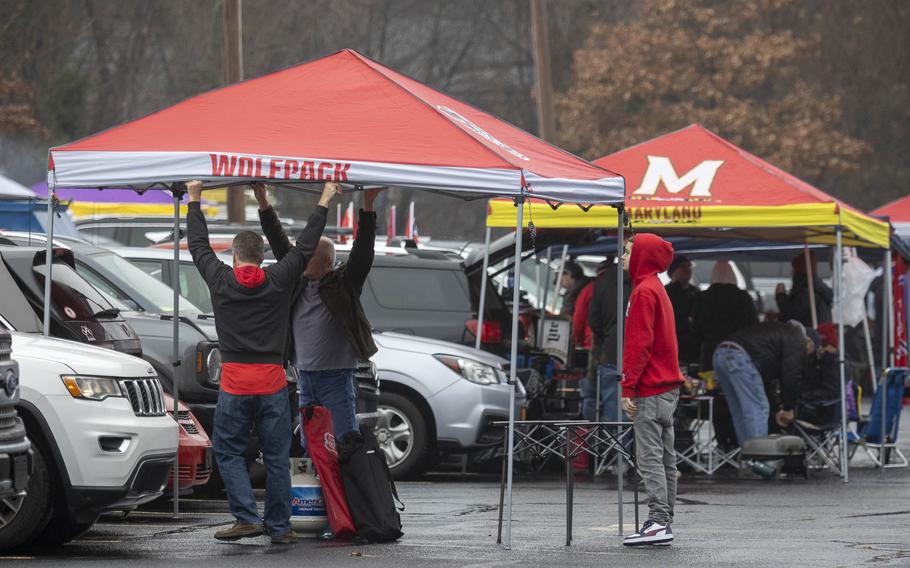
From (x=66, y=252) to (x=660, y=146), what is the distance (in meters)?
6.72

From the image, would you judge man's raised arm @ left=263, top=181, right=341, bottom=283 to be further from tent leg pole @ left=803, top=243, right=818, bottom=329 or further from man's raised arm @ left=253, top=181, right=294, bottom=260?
tent leg pole @ left=803, top=243, right=818, bottom=329

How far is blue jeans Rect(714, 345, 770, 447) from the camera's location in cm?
1402

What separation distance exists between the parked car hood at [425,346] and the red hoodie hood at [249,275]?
438cm

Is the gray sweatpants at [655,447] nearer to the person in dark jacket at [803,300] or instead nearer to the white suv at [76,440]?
the white suv at [76,440]

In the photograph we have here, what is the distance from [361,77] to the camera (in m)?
10.4

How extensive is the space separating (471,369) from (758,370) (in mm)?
2736

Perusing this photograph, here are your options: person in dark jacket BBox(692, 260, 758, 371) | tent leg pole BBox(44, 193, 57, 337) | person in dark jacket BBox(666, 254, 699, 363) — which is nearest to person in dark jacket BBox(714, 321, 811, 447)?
person in dark jacket BBox(692, 260, 758, 371)

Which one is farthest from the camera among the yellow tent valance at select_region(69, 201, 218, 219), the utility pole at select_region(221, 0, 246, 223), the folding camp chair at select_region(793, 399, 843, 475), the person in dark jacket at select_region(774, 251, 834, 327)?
the yellow tent valance at select_region(69, 201, 218, 219)

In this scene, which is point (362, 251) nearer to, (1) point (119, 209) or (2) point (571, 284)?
(2) point (571, 284)

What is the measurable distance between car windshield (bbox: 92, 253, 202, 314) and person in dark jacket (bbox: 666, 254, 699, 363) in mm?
5422

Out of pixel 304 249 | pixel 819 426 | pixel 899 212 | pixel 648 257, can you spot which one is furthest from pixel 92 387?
pixel 899 212

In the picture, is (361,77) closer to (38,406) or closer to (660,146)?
(38,406)

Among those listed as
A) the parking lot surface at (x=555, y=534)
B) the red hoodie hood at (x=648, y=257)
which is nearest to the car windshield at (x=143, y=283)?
the parking lot surface at (x=555, y=534)

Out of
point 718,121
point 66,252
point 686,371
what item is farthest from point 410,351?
point 718,121
